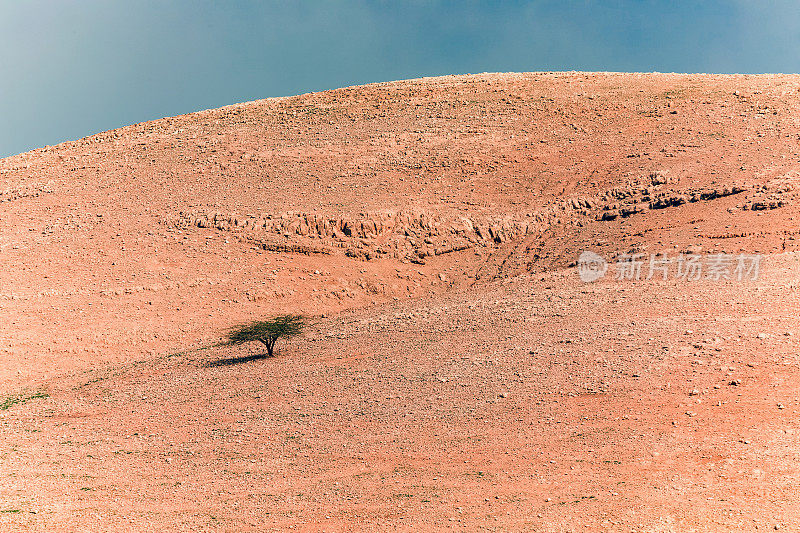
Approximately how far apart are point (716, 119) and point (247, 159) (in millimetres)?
20766

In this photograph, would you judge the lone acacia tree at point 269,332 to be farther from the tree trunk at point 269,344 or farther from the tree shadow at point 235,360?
the tree shadow at point 235,360

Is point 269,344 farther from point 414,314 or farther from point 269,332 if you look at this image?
point 414,314

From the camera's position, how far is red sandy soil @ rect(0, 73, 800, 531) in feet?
31.3

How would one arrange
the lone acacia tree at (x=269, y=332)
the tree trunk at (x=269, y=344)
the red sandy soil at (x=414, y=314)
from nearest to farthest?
the red sandy soil at (x=414, y=314) → the tree trunk at (x=269, y=344) → the lone acacia tree at (x=269, y=332)

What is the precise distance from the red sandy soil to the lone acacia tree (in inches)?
17.5

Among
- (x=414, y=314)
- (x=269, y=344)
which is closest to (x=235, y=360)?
(x=269, y=344)

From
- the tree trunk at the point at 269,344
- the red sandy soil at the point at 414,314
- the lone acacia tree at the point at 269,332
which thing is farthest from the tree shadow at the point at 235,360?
the red sandy soil at the point at 414,314

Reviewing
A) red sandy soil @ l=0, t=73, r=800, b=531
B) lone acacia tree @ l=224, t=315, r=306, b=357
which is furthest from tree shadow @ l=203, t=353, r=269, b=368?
red sandy soil @ l=0, t=73, r=800, b=531

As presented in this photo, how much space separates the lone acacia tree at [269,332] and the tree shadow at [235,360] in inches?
12.4

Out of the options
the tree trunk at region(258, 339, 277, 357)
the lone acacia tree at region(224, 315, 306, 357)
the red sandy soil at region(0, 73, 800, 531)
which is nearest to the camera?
the red sandy soil at region(0, 73, 800, 531)

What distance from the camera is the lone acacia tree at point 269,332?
17531 mm

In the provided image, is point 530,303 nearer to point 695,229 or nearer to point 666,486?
point 695,229

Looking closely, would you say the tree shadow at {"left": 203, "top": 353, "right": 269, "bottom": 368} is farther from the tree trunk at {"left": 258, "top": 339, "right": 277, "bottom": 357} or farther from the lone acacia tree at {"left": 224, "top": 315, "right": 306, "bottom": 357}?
the lone acacia tree at {"left": 224, "top": 315, "right": 306, "bottom": 357}

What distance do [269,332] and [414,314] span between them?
4.35 m
